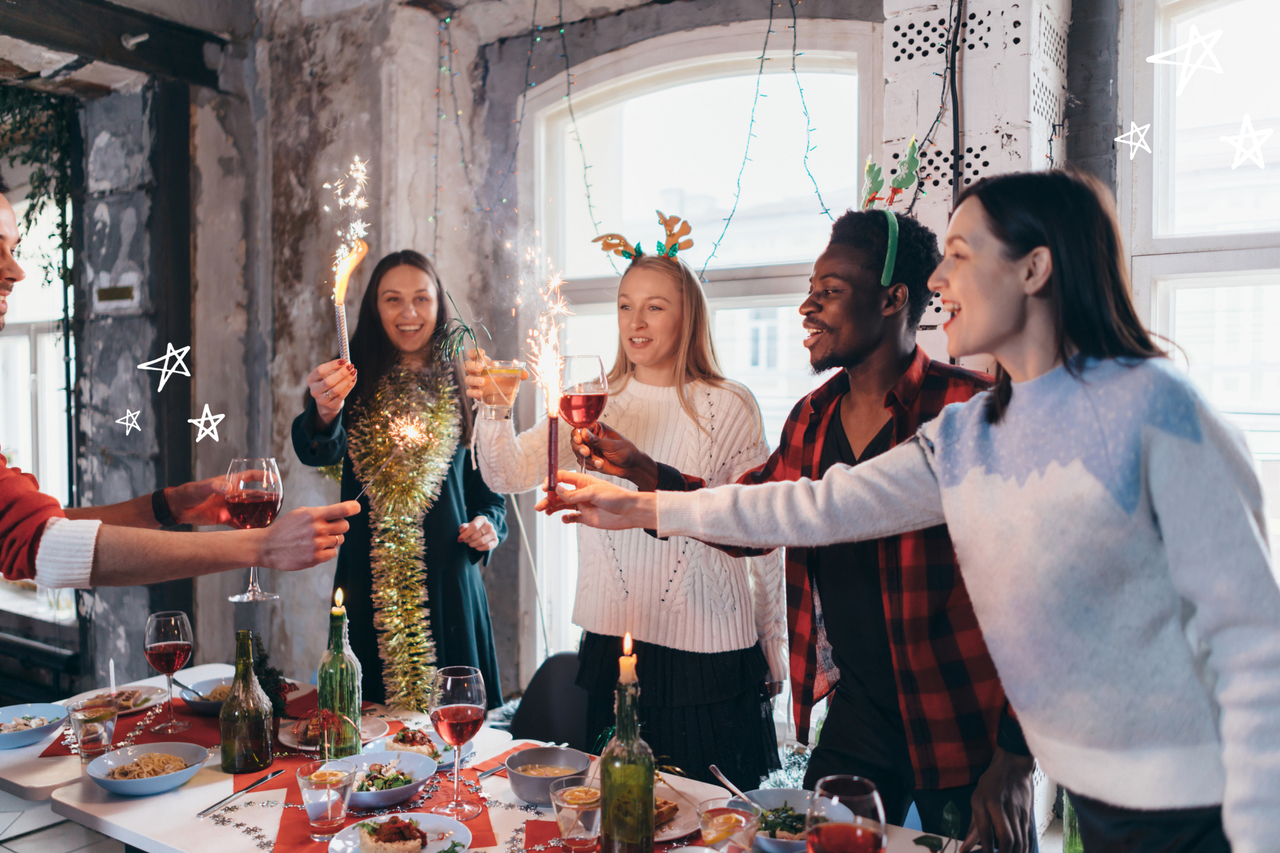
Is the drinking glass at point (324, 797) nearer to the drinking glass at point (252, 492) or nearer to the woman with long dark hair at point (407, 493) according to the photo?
the drinking glass at point (252, 492)

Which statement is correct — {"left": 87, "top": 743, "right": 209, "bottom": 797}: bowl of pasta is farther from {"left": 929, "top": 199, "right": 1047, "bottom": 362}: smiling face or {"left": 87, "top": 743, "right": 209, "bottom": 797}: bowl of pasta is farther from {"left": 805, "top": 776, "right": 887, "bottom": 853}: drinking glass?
{"left": 929, "top": 199, "right": 1047, "bottom": 362}: smiling face

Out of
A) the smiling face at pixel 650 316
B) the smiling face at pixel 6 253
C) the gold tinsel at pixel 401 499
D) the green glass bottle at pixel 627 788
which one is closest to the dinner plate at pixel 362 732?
the gold tinsel at pixel 401 499

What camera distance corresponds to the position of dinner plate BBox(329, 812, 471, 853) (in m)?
1.26

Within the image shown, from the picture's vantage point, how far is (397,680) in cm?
239

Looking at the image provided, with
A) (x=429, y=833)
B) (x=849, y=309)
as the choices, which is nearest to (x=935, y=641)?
(x=849, y=309)

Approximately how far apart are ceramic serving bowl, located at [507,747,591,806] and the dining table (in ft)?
0.08

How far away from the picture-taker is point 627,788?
115 cm

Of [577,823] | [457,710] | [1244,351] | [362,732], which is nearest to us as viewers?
[577,823]

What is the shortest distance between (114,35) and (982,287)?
3.55 meters

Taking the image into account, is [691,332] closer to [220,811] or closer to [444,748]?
→ [444,748]

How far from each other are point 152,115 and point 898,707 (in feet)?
12.3

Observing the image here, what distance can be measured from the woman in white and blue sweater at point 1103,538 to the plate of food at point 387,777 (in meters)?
0.97

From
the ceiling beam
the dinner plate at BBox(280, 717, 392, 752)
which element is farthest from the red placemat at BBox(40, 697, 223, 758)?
the ceiling beam

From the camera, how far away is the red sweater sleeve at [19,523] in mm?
1552
